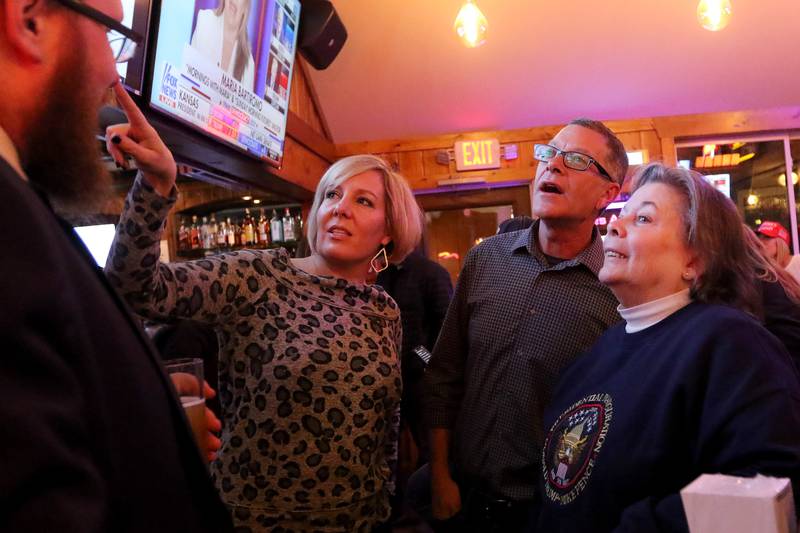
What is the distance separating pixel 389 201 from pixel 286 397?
2.37 ft

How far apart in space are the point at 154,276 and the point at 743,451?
1.14 metres

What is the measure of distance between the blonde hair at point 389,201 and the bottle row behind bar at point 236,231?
3589 millimetres

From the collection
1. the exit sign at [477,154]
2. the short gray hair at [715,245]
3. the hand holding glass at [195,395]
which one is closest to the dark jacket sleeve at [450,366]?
the short gray hair at [715,245]

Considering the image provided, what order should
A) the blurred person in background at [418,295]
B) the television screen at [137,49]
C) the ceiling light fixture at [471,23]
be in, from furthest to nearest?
the ceiling light fixture at [471,23], the blurred person in background at [418,295], the television screen at [137,49]

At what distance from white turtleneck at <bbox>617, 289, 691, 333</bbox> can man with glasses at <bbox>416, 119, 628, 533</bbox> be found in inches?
11.6

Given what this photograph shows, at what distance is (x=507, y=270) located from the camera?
194cm

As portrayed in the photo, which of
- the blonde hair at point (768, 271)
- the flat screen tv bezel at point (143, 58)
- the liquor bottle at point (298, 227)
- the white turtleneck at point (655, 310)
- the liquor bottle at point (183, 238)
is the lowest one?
the white turtleneck at point (655, 310)

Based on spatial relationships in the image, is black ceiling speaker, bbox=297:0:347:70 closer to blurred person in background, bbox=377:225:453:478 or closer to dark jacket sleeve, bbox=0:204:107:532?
blurred person in background, bbox=377:225:453:478

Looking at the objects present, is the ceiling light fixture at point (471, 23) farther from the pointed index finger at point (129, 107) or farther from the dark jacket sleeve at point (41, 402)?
the dark jacket sleeve at point (41, 402)

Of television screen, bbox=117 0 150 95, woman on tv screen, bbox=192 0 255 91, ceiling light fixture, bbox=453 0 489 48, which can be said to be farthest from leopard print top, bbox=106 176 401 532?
ceiling light fixture, bbox=453 0 489 48

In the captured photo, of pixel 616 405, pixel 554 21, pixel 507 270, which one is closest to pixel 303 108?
pixel 554 21

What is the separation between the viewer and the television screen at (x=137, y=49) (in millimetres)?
2285

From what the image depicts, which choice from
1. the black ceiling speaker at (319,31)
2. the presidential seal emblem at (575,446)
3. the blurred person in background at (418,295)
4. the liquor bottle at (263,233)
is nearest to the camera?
the presidential seal emblem at (575,446)

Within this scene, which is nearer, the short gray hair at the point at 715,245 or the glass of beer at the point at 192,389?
the glass of beer at the point at 192,389
